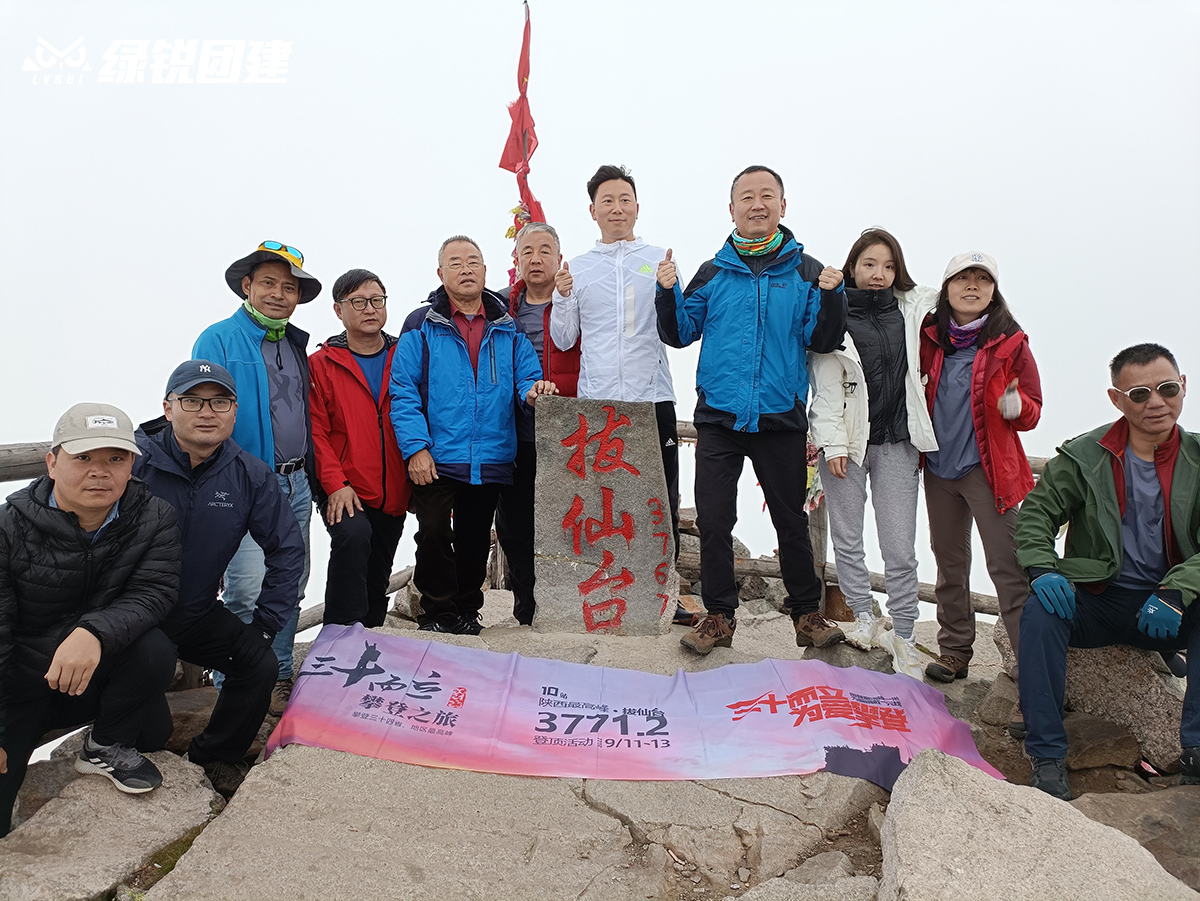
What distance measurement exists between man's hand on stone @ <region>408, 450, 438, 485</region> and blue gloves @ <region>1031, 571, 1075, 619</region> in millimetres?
2870

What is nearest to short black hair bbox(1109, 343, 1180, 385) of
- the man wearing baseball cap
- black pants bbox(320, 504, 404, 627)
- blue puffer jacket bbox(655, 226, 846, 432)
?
blue puffer jacket bbox(655, 226, 846, 432)

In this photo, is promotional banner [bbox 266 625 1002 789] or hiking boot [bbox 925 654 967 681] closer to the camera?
promotional banner [bbox 266 625 1002 789]

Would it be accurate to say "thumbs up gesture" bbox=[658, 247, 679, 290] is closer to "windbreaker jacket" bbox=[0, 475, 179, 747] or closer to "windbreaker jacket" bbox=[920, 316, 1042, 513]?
"windbreaker jacket" bbox=[920, 316, 1042, 513]

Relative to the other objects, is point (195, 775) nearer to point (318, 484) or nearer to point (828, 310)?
point (318, 484)

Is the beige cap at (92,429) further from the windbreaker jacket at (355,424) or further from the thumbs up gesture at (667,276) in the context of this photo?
the thumbs up gesture at (667,276)

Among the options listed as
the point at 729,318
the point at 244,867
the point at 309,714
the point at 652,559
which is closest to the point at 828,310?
the point at 729,318

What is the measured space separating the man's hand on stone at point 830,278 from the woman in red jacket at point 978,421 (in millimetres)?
673

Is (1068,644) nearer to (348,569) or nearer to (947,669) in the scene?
(947,669)

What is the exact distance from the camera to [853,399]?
4164 millimetres

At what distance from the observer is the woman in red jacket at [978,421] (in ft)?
13.0

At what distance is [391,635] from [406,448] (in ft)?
3.11

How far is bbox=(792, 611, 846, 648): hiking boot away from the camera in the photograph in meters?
4.18

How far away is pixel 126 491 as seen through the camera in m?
2.87

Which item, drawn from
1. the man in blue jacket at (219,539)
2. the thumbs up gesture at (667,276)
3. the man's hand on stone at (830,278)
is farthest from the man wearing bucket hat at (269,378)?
the man's hand on stone at (830,278)
